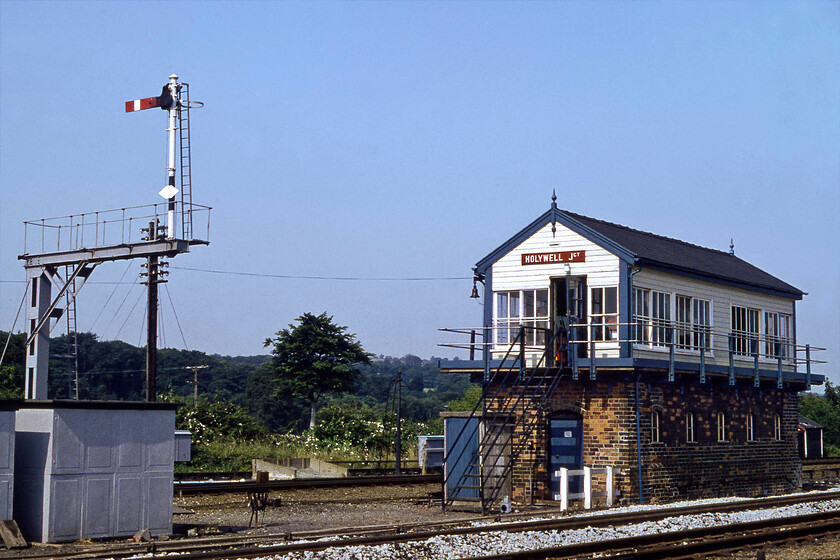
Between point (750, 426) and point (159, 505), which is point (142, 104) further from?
point (750, 426)

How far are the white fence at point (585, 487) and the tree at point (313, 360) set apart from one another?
37.1m

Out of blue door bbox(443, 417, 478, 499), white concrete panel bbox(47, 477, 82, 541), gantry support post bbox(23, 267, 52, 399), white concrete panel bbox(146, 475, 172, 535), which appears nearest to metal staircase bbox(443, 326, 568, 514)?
blue door bbox(443, 417, 478, 499)

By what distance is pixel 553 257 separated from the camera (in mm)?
26406

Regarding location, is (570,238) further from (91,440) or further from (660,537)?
(91,440)

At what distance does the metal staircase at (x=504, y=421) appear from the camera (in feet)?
78.3

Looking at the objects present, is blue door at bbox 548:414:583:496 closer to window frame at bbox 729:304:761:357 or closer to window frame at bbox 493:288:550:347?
window frame at bbox 493:288:550:347

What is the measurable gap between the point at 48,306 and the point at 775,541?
23.2m

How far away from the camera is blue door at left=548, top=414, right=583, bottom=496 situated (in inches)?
997

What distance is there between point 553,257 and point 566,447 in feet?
15.8

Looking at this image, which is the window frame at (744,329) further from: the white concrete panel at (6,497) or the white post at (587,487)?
the white concrete panel at (6,497)

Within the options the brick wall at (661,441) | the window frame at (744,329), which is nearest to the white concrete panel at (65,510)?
the brick wall at (661,441)

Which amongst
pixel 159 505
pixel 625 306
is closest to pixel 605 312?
pixel 625 306

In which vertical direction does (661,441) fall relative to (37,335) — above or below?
below

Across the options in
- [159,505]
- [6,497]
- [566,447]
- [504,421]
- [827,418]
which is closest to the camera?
[6,497]
